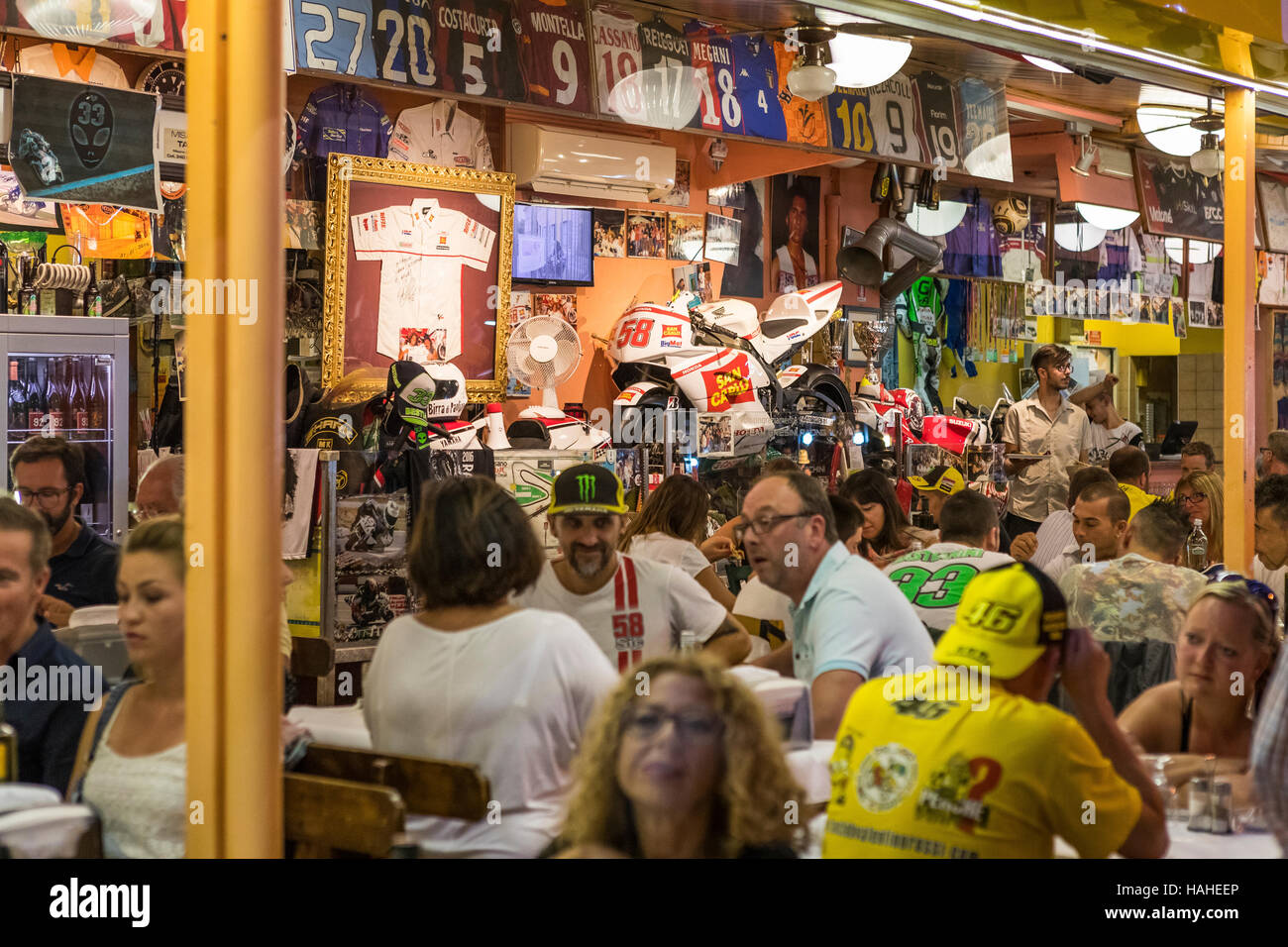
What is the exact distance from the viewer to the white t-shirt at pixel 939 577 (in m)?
5.03

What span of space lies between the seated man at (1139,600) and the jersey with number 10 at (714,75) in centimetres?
294

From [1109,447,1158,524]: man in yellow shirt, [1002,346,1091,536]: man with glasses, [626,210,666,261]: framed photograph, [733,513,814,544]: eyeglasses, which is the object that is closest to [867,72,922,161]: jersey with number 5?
[626,210,666,261]: framed photograph

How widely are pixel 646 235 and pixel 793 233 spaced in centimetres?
152

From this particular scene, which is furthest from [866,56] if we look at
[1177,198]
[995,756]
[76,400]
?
[995,756]

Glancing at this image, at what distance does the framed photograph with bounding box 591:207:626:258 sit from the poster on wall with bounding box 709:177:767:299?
39.0 inches

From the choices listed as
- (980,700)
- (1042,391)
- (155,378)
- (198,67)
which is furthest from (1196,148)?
(198,67)

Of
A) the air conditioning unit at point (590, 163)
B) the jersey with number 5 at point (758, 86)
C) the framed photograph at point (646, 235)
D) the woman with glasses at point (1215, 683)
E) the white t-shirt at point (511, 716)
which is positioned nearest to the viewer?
the white t-shirt at point (511, 716)

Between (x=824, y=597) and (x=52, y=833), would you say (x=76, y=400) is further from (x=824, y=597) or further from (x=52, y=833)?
(x=52, y=833)

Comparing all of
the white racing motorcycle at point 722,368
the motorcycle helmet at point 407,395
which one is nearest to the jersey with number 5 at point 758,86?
the white racing motorcycle at point 722,368

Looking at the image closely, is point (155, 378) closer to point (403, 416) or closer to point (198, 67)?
point (403, 416)

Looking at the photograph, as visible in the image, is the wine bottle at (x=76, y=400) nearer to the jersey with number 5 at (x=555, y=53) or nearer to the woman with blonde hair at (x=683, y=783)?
the jersey with number 5 at (x=555, y=53)

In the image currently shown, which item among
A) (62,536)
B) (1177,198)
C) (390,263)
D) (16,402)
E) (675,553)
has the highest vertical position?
(1177,198)

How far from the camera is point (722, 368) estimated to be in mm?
7711

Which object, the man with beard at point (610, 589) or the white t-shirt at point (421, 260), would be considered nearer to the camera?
the man with beard at point (610, 589)
